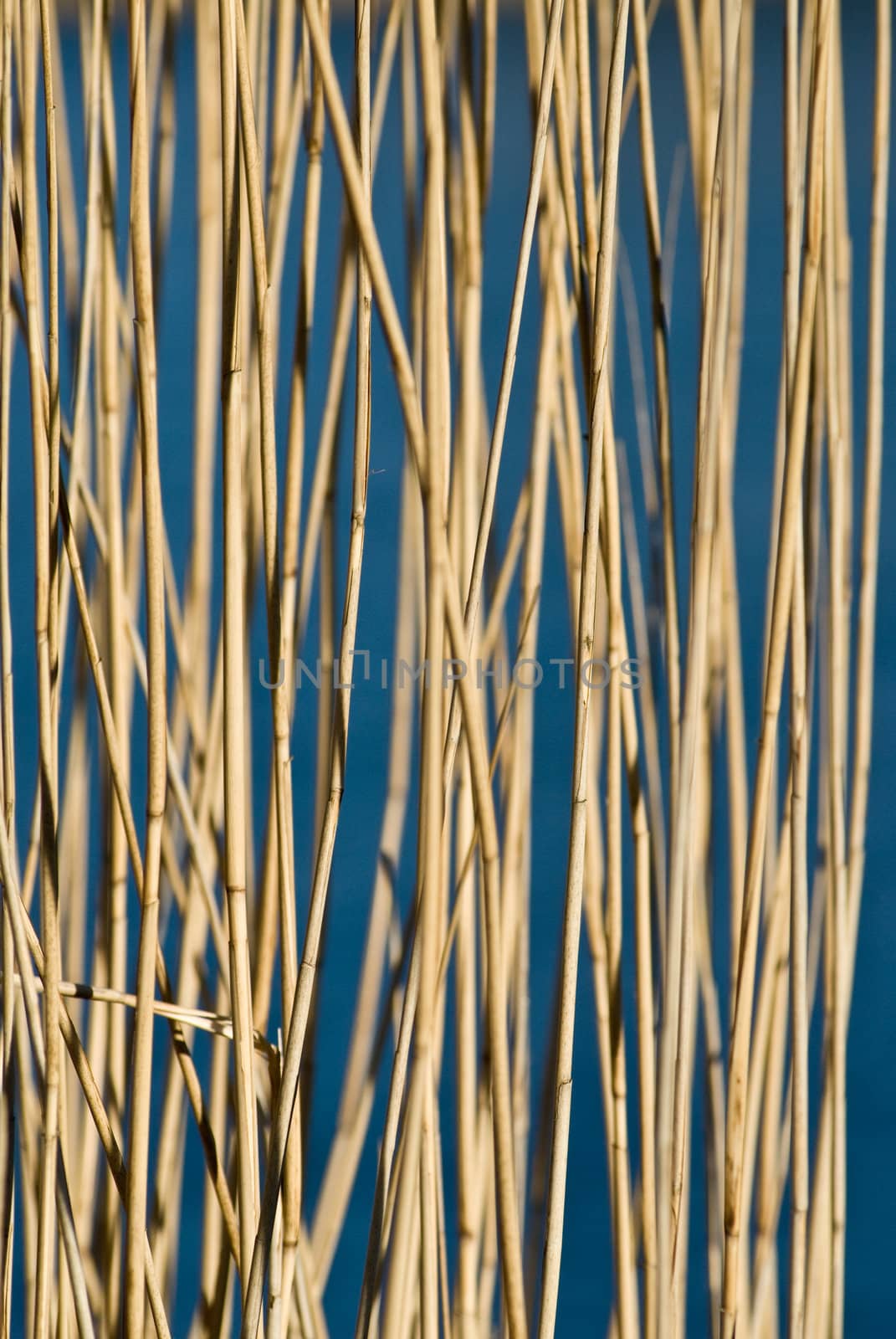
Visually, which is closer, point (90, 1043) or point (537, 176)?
point (537, 176)

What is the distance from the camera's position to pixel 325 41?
30cm

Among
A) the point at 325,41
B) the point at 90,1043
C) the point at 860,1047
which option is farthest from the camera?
the point at 860,1047

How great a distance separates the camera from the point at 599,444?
35 centimetres

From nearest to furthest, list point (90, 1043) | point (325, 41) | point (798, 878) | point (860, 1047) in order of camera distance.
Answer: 1. point (325, 41)
2. point (798, 878)
3. point (90, 1043)
4. point (860, 1047)

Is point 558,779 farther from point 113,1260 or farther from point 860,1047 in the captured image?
point 113,1260

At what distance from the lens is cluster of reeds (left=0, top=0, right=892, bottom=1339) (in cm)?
34

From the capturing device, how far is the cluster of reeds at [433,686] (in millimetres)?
343

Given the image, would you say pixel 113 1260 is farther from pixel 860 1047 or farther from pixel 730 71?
pixel 860 1047

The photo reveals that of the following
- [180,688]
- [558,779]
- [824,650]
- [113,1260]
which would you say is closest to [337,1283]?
[558,779]

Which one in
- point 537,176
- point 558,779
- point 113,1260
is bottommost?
point 113,1260

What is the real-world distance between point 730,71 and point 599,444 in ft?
0.43

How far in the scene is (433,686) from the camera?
0.93 ft

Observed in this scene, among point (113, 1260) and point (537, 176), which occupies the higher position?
point (537, 176)

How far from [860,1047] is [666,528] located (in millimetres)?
1223
